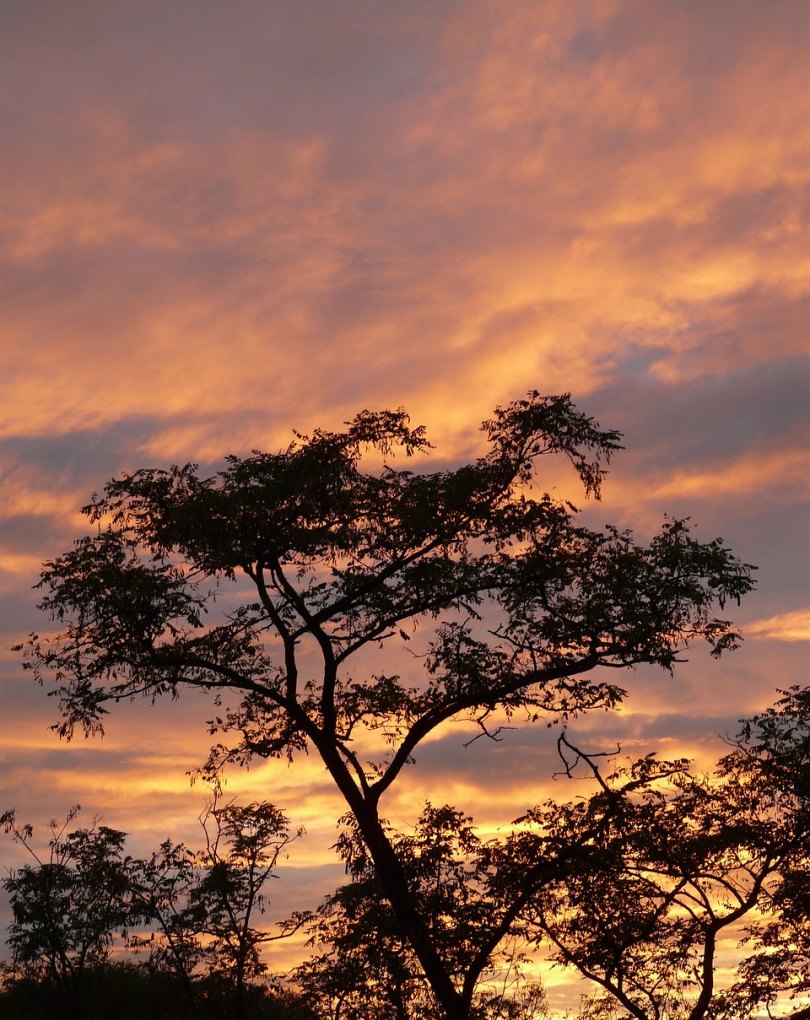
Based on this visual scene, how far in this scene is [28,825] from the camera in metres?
34.2

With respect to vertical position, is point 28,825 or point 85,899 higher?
point 28,825

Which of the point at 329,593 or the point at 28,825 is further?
the point at 28,825

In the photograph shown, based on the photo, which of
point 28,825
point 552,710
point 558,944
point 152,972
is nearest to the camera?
point 552,710

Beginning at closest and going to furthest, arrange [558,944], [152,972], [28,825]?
[558,944] → [152,972] → [28,825]

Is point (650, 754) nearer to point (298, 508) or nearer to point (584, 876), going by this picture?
point (584, 876)

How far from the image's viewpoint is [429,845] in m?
25.9

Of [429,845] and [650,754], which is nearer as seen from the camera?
[429,845]

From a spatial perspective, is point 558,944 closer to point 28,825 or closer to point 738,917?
point 738,917

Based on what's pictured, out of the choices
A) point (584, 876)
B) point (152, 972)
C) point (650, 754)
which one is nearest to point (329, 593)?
point (584, 876)

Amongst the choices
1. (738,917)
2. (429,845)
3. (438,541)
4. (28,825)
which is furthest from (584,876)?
(28,825)

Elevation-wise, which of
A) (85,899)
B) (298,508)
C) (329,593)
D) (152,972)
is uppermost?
(298,508)

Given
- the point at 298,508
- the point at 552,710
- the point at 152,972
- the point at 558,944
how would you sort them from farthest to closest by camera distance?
the point at 152,972 < the point at 558,944 < the point at 552,710 < the point at 298,508

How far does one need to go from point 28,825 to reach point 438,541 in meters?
17.6

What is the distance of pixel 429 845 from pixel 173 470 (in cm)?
991
